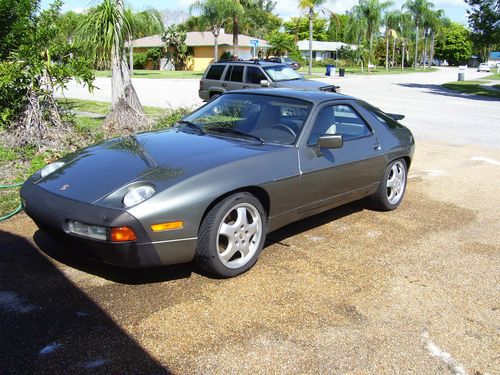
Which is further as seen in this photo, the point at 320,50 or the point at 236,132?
the point at 320,50

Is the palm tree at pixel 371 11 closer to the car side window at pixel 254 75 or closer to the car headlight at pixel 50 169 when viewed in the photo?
the car side window at pixel 254 75

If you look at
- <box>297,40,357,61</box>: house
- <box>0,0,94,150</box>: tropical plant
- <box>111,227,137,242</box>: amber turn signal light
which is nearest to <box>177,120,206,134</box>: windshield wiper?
<box>111,227,137,242</box>: amber turn signal light

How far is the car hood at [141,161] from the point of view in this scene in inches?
143

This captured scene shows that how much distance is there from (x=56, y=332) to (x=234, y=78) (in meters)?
13.8

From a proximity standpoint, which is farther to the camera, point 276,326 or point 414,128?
point 414,128

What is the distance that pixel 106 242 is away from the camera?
3324 mm

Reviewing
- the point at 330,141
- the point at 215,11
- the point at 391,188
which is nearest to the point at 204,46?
the point at 215,11

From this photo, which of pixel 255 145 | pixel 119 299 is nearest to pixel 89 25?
pixel 255 145

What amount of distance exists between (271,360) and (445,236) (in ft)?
9.43

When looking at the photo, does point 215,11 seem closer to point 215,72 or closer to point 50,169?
point 215,72

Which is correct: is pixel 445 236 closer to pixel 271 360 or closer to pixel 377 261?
pixel 377 261

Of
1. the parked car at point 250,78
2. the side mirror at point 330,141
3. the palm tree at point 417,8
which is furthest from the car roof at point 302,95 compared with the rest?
the palm tree at point 417,8

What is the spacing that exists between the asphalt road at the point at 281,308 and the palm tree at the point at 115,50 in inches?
215

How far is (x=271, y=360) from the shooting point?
2.87 metres
